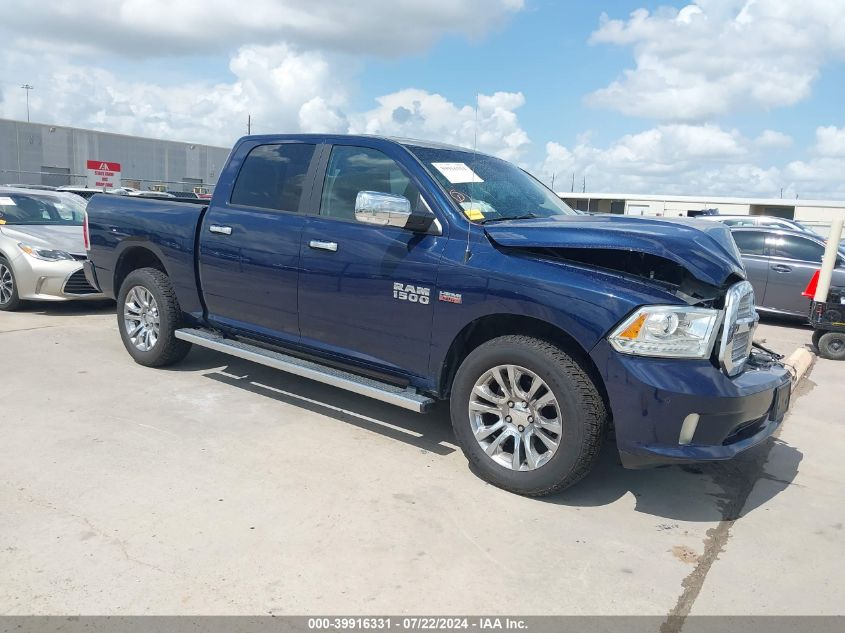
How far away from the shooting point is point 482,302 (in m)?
3.80

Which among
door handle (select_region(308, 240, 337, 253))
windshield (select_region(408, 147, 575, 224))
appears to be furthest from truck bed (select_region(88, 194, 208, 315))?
windshield (select_region(408, 147, 575, 224))

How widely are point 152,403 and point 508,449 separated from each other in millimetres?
2765

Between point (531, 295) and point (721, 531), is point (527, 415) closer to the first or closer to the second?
point (531, 295)

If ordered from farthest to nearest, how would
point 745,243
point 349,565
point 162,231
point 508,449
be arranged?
point 745,243
point 162,231
point 508,449
point 349,565

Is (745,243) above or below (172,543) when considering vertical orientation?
above

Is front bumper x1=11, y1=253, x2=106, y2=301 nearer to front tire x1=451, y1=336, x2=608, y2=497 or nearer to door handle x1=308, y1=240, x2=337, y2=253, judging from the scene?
door handle x1=308, y1=240, x2=337, y2=253

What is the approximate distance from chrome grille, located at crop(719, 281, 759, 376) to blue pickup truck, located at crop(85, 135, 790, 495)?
14mm

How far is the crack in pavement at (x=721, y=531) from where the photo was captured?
9.18ft

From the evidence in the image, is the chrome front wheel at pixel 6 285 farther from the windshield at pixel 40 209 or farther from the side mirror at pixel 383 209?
the side mirror at pixel 383 209

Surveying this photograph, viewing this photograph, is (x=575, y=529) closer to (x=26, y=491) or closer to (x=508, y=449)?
(x=508, y=449)

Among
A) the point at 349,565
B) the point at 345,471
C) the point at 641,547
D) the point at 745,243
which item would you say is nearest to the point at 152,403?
the point at 345,471

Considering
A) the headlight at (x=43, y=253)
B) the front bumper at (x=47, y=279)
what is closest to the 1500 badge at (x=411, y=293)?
the front bumper at (x=47, y=279)

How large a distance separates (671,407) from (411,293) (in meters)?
1.62
